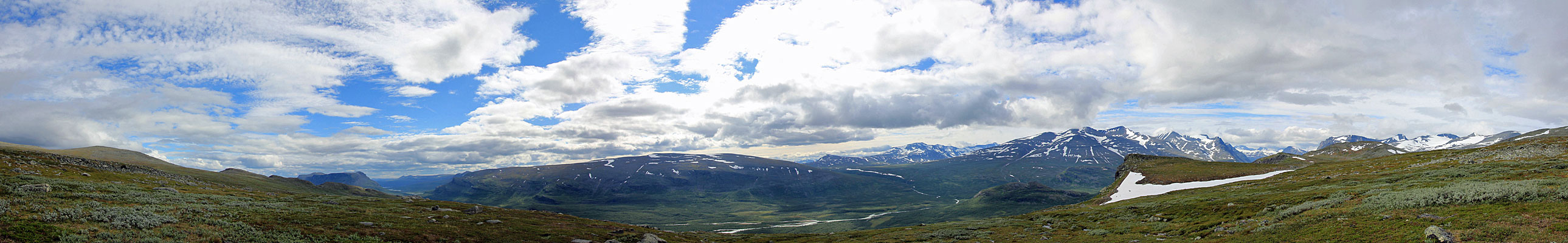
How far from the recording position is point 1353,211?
125ft

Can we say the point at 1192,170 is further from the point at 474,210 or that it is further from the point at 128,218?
the point at 128,218

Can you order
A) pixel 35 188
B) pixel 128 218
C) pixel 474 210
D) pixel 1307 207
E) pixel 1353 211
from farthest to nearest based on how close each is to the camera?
pixel 474 210
pixel 35 188
pixel 1307 207
pixel 1353 211
pixel 128 218

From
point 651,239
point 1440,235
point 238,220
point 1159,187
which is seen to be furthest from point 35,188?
point 1159,187

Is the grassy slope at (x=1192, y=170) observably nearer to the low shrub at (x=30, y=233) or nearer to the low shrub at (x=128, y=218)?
the low shrub at (x=128, y=218)

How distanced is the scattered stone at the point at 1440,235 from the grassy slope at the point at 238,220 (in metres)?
57.6

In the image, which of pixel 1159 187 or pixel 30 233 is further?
pixel 1159 187

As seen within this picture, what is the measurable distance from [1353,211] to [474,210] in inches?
3653

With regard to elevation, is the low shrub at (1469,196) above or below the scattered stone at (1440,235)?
above

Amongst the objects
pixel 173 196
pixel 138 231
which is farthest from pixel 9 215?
pixel 173 196

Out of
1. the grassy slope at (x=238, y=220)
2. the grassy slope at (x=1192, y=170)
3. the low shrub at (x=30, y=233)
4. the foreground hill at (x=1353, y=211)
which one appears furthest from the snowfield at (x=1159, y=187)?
the low shrub at (x=30, y=233)

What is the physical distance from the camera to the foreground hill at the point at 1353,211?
28.9 m

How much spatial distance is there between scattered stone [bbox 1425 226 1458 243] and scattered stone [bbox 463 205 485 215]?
86.1 metres

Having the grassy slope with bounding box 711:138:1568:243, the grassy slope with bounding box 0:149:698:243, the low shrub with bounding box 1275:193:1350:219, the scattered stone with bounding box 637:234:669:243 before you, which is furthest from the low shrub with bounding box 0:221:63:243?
the low shrub with bounding box 1275:193:1350:219

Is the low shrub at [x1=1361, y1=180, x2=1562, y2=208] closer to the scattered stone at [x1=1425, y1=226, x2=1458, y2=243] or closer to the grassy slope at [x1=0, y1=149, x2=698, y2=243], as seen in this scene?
the scattered stone at [x1=1425, y1=226, x2=1458, y2=243]
